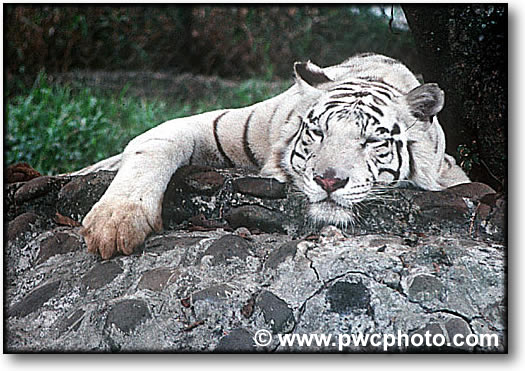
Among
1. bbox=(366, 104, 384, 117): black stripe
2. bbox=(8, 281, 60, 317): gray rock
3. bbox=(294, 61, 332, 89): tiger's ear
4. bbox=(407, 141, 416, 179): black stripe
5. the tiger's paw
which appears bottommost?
bbox=(8, 281, 60, 317): gray rock

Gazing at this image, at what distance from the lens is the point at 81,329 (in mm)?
1451

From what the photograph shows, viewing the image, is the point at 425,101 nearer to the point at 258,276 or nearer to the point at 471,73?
the point at 471,73

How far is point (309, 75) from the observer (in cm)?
161

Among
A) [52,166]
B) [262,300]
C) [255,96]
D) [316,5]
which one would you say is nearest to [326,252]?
[262,300]

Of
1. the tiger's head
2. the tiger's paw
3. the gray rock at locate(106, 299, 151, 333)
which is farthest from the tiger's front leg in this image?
the tiger's head

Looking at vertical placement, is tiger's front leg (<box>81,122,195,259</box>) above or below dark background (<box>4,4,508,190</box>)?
below

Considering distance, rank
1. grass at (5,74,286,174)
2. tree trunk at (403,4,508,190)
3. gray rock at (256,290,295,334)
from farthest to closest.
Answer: grass at (5,74,286,174)
tree trunk at (403,4,508,190)
gray rock at (256,290,295,334)

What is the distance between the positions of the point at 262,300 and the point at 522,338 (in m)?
0.58

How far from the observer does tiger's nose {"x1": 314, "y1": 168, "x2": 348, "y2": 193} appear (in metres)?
1.43

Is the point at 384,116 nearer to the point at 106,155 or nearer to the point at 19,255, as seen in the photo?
the point at 106,155

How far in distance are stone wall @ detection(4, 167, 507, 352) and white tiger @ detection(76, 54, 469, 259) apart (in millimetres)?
43

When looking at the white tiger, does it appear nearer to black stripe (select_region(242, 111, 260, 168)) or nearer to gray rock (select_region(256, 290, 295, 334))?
black stripe (select_region(242, 111, 260, 168))

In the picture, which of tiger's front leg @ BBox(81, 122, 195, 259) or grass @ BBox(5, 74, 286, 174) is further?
grass @ BBox(5, 74, 286, 174)

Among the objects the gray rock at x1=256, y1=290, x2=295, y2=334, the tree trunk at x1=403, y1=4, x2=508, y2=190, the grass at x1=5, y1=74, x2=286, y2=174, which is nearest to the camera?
A: the gray rock at x1=256, y1=290, x2=295, y2=334
